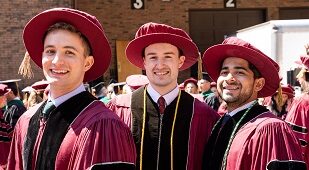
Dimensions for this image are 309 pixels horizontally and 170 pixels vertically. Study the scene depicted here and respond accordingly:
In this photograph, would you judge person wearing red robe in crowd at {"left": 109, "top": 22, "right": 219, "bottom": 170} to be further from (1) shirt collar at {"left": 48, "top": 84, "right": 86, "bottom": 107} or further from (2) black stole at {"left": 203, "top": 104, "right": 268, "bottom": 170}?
(1) shirt collar at {"left": 48, "top": 84, "right": 86, "bottom": 107}

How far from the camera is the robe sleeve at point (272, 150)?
10.1 ft

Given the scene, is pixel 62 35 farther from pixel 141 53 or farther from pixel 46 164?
pixel 141 53

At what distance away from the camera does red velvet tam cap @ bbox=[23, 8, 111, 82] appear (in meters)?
2.76

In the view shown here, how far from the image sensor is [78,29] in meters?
2.79

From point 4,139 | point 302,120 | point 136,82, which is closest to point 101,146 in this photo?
point 302,120

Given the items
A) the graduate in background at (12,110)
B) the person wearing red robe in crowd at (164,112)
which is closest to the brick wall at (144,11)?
the graduate in background at (12,110)

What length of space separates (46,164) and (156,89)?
142cm

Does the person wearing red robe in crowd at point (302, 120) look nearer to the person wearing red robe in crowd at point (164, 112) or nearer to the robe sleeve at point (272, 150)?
the person wearing red robe in crowd at point (164, 112)

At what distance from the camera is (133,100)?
396cm

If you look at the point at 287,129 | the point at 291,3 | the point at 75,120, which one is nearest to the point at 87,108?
the point at 75,120

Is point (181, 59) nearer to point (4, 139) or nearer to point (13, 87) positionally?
point (4, 139)

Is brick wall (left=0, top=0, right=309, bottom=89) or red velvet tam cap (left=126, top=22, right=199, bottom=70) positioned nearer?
red velvet tam cap (left=126, top=22, right=199, bottom=70)

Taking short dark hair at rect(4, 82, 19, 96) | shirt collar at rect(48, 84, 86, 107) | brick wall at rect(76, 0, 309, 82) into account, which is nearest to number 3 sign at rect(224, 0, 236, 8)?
brick wall at rect(76, 0, 309, 82)

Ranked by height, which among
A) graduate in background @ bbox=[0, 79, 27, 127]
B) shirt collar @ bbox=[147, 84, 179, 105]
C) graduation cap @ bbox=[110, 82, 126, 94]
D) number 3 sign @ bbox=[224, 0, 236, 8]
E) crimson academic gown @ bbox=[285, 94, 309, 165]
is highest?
number 3 sign @ bbox=[224, 0, 236, 8]
